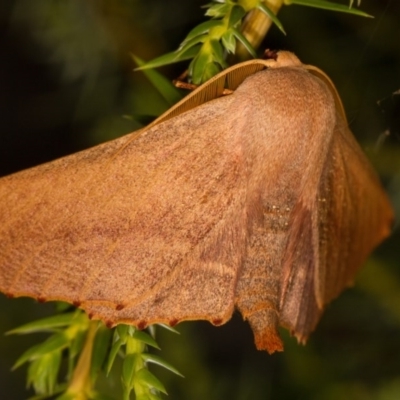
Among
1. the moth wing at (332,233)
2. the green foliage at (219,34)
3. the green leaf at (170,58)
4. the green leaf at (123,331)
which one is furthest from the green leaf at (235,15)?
the green leaf at (123,331)

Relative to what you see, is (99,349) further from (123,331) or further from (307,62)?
(307,62)

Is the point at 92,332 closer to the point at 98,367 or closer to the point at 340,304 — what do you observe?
the point at 98,367

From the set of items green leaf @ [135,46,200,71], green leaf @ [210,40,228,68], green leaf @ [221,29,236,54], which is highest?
green leaf @ [221,29,236,54]

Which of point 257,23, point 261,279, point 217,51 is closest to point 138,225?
point 261,279

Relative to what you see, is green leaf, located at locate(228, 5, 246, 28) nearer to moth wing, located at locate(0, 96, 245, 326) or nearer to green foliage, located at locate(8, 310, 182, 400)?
moth wing, located at locate(0, 96, 245, 326)

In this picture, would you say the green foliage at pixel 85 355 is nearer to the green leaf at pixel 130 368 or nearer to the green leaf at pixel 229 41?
the green leaf at pixel 130 368

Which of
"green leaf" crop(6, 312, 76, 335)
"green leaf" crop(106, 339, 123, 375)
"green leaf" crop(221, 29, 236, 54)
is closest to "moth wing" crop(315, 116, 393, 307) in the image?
"green leaf" crop(221, 29, 236, 54)

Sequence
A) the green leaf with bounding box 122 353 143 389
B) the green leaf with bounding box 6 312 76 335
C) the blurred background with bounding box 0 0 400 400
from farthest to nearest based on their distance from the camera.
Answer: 1. the blurred background with bounding box 0 0 400 400
2. the green leaf with bounding box 6 312 76 335
3. the green leaf with bounding box 122 353 143 389
